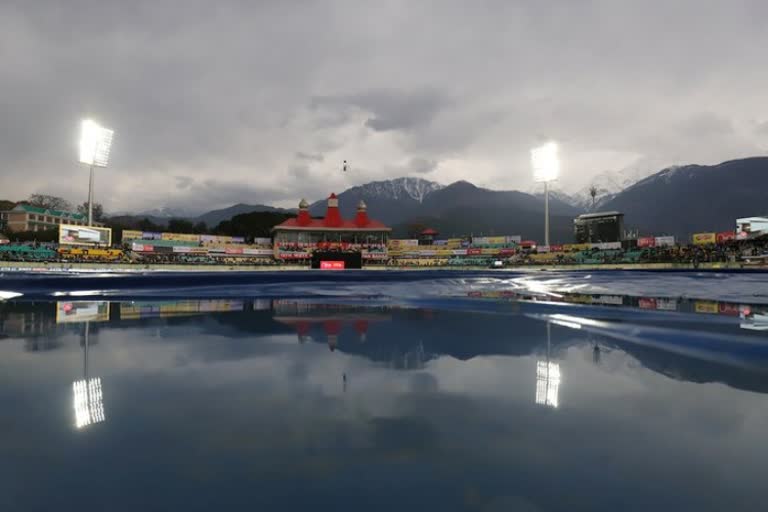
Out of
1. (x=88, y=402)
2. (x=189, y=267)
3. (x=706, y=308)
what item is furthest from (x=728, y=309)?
(x=189, y=267)

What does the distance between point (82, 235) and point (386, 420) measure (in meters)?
59.6

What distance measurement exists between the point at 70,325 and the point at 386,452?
7890 mm

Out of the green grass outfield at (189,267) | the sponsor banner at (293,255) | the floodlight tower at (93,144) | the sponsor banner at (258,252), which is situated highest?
the floodlight tower at (93,144)

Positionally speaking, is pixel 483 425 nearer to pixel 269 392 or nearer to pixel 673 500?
pixel 673 500

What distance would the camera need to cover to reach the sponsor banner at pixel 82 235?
46750mm

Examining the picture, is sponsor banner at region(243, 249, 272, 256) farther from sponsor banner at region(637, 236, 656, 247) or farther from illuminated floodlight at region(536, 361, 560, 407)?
illuminated floodlight at region(536, 361, 560, 407)

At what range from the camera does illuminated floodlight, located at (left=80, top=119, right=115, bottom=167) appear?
47938 millimetres

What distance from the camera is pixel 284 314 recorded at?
9344 mm

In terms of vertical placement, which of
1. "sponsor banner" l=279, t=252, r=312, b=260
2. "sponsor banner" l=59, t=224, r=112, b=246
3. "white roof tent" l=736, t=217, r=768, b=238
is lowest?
"sponsor banner" l=279, t=252, r=312, b=260

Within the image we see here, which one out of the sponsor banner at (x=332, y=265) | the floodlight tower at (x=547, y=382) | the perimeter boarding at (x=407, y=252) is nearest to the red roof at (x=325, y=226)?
the perimeter boarding at (x=407, y=252)

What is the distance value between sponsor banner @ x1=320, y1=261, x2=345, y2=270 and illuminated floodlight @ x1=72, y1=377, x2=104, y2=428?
51.0m

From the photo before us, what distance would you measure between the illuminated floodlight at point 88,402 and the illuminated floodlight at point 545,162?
214ft

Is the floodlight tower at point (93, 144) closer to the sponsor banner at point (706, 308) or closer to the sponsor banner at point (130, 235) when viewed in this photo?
the sponsor banner at point (130, 235)

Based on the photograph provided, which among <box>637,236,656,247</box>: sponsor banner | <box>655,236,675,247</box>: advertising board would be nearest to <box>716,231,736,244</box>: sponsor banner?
<box>655,236,675,247</box>: advertising board
